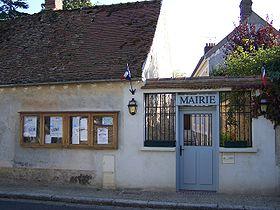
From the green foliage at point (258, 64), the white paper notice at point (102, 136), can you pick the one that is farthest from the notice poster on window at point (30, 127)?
the green foliage at point (258, 64)

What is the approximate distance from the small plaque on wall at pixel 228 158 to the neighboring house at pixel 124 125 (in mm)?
29

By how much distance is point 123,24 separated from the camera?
15102 mm

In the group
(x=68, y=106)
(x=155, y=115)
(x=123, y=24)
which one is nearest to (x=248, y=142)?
(x=155, y=115)

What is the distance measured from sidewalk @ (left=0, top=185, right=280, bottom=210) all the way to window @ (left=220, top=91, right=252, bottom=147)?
1610mm

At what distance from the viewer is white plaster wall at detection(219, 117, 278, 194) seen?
11.1m

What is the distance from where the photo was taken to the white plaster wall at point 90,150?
11930 millimetres

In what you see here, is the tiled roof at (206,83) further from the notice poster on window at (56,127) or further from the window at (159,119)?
the notice poster on window at (56,127)

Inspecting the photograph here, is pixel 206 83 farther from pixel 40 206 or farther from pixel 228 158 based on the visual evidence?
pixel 40 206

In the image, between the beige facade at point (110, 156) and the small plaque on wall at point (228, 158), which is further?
the small plaque on wall at point (228, 158)

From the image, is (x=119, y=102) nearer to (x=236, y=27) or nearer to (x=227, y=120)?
(x=227, y=120)

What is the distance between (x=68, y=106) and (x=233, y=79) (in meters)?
5.37

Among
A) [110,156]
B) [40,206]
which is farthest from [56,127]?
[40,206]

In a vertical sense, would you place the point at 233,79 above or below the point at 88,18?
below

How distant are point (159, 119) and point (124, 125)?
1.12 m
